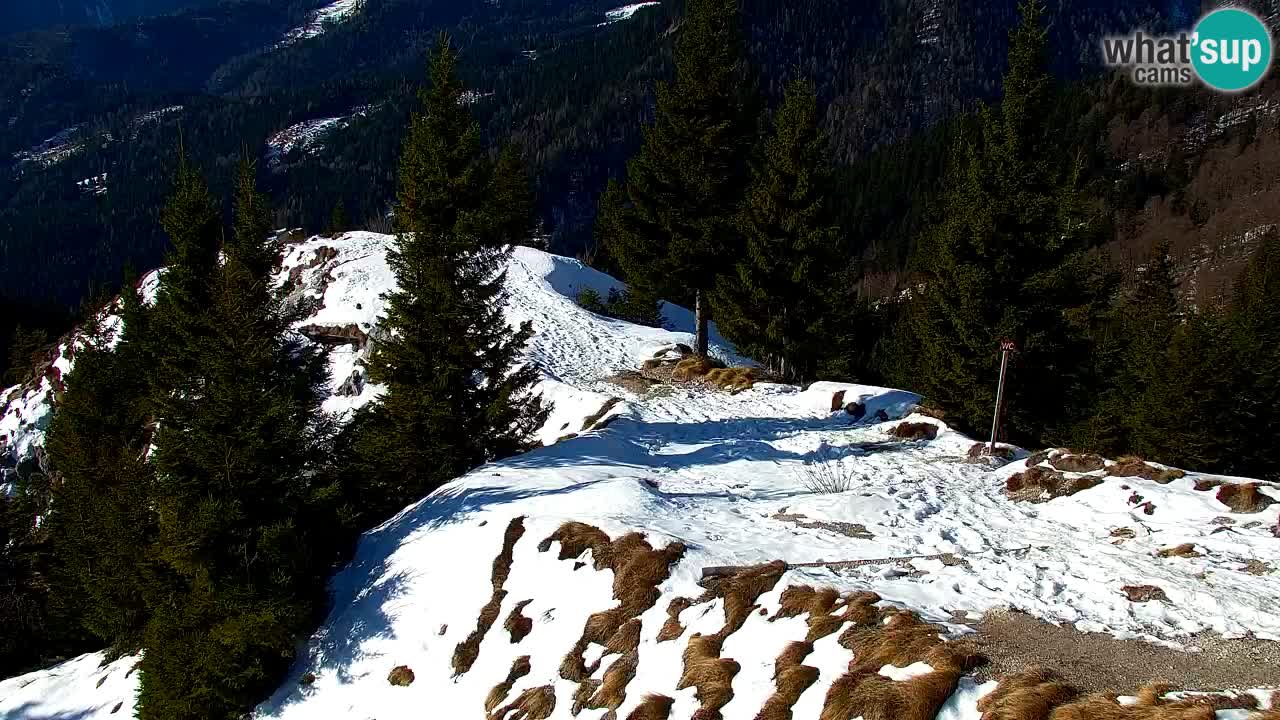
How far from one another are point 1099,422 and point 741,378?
16341 millimetres

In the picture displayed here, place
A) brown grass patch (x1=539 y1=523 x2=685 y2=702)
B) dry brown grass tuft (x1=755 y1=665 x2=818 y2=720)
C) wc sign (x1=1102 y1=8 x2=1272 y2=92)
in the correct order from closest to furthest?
dry brown grass tuft (x1=755 y1=665 x2=818 y2=720) → brown grass patch (x1=539 y1=523 x2=685 y2=702) → wc sign (x1=1102 y1=8 x2=1272 y2=92)

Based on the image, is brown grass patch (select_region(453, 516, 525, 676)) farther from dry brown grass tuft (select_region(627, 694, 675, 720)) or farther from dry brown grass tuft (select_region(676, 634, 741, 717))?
dry brown grass tuft (select_region(676, 634, 741, 717))

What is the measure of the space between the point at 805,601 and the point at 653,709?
215 centimetres

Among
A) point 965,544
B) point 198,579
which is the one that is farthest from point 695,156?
point 198,579

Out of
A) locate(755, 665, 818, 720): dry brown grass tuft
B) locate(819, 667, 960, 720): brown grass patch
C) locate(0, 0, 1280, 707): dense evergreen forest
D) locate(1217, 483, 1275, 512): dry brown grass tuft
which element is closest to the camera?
locate(819, 667, 960, 720): brown grass patch

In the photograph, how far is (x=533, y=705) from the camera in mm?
8852

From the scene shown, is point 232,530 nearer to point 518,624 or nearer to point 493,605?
point 493,605

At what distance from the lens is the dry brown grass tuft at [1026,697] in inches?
217

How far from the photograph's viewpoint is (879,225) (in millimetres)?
142375

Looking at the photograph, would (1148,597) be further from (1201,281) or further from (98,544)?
(1201,281)

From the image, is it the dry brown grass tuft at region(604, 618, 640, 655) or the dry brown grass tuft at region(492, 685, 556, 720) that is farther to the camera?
the dry brown grass tuft at region(604, 618, 640, 655)

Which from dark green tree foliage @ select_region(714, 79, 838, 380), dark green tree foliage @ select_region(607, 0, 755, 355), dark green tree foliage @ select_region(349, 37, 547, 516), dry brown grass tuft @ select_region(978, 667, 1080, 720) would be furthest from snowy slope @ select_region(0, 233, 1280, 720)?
dark green tree foliage @ select_region(607, 0, 755, 355)

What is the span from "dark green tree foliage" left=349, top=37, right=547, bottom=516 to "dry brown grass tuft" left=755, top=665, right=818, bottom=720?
10.4m

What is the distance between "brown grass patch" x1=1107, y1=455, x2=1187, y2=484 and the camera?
11547 mm
